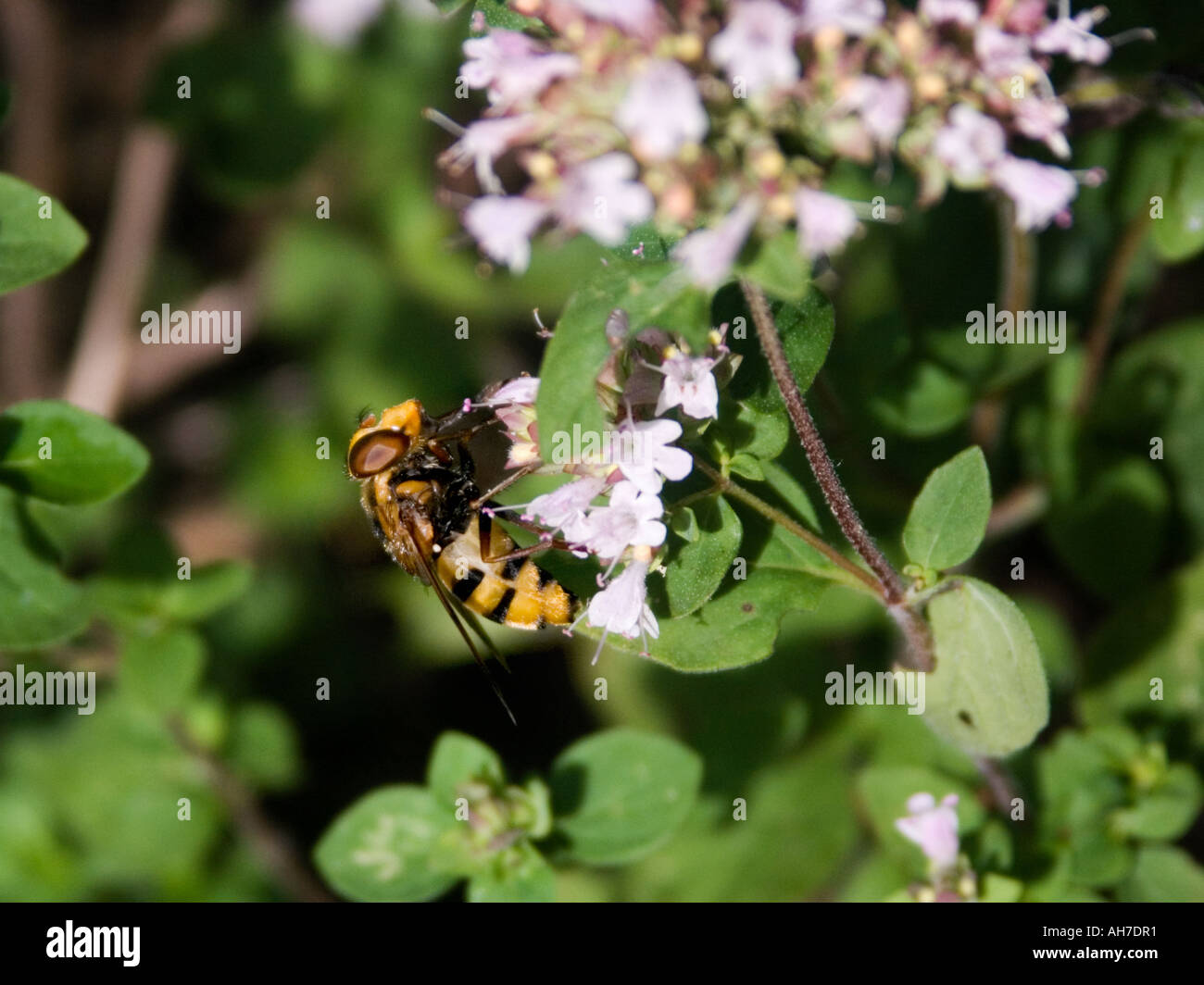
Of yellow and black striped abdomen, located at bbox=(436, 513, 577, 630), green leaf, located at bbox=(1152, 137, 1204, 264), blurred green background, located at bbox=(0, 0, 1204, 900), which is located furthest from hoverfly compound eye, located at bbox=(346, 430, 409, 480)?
green leaf, located at bbox=(1152, 137, 1204, 264)

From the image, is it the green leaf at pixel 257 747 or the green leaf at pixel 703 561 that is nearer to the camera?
the green leaf at pixel 703 561

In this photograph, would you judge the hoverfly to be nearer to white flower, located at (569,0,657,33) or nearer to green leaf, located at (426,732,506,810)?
green leaf, located at (426,732,506,810)

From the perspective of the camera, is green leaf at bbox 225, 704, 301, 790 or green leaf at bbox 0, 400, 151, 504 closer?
green leaf at bbox 0, 400, 151, 504

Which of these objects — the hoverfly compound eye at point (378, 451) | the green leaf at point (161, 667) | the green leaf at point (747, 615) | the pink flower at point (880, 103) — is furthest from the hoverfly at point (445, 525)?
the pink flower at point (880, 103)

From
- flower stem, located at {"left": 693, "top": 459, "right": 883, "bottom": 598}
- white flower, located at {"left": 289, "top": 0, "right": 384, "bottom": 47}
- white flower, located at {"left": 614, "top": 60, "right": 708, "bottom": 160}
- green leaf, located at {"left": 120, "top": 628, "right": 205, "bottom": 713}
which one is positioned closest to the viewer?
white flower, located at {"left": 614, "top": 60, "right": 708, "bottom": 160}

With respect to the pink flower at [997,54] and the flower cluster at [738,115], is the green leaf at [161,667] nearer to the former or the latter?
the flower cluster at [738,115]
